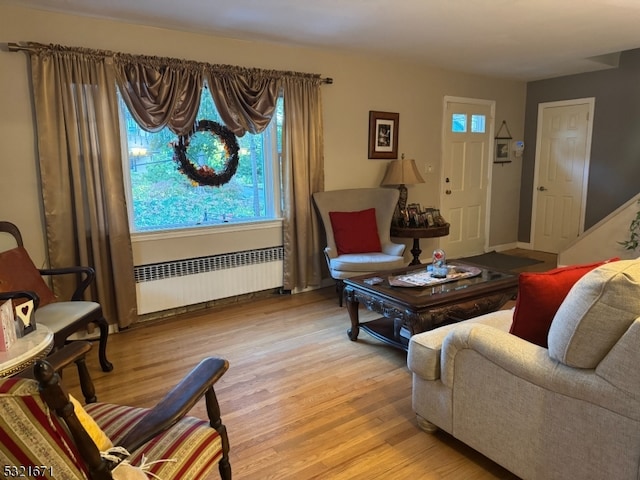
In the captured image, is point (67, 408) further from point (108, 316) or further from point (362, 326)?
point (108, 316)

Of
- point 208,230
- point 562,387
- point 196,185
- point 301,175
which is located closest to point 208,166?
point 196,185

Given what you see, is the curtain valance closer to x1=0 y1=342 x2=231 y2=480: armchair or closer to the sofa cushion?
x1=0 y1=342 x2=231 y2=480: armchair

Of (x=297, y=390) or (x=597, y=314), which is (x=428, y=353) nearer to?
(x=597, y=314)

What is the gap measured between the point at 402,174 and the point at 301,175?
1.17m

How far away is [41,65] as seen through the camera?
10.1 ft

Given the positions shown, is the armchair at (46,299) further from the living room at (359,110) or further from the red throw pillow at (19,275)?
the living room at (359,110)

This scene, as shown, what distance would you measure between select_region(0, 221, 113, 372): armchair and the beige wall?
506 mm

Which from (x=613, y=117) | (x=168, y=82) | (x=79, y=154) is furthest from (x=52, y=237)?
(x=613, y=117)

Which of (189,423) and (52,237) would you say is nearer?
(189,423)

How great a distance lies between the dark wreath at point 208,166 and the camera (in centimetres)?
388

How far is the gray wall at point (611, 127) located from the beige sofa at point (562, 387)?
15.3 ft

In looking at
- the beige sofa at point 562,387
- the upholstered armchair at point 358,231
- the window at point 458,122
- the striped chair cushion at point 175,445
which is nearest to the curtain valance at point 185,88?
the upholstered armchair at point 358,231

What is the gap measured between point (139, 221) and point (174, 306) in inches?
30.6

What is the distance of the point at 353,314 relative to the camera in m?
3.32
